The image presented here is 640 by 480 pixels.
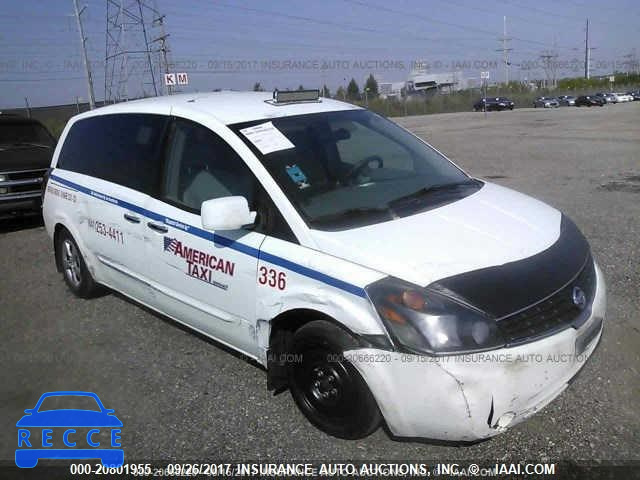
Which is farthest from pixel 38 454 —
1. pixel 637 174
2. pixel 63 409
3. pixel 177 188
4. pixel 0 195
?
pixel 637 174

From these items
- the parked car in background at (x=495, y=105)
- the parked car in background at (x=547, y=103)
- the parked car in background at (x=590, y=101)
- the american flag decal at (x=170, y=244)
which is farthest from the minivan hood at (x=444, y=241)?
the parked car in background at (x=547, y=103)

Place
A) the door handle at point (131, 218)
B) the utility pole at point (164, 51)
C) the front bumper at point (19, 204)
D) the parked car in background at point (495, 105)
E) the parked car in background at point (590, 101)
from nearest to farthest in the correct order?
the door handle at point (131, 218), the front bumper at point (19, 204), the utility pole at point (164, 51), the parked car in background at point (495, 105), the parked car in background at point (590, 101)

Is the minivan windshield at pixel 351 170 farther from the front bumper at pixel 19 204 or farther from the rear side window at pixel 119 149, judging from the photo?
the front bumper at pixel 19 204

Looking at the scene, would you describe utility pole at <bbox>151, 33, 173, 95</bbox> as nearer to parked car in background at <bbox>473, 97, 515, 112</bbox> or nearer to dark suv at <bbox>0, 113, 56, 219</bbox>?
dark suv at <bbox>0, 113, 56, 219</bbox>

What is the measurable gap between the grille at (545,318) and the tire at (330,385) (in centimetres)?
70

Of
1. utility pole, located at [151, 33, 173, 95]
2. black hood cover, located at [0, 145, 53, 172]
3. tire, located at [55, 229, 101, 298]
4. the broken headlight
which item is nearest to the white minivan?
the broken headlight

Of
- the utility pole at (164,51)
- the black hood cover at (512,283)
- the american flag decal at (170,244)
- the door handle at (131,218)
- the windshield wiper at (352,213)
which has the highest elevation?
the utility pole at (164,51)

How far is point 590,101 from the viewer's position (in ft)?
173

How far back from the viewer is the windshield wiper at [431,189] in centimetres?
315

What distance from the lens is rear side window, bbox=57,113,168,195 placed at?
370cm

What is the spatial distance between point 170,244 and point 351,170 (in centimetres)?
123

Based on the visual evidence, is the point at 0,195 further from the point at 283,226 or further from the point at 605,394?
the point at 605,394

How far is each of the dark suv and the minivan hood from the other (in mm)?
6567

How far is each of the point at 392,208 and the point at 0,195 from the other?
6783 millimetres
